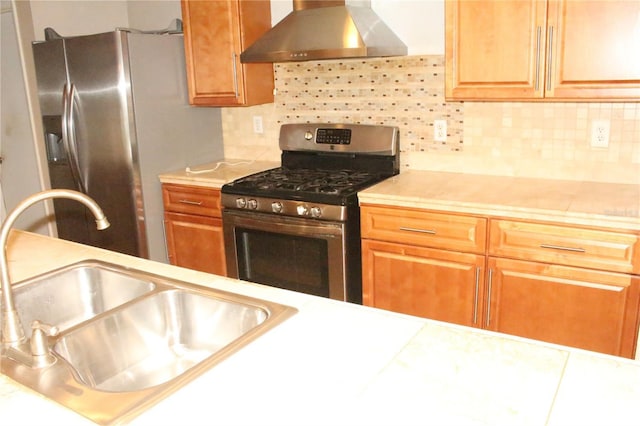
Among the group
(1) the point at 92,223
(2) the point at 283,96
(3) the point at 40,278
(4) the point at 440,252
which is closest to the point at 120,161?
(1) the point at 92,223

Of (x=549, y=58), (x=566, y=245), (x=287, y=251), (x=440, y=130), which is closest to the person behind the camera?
(x=566, y=245)

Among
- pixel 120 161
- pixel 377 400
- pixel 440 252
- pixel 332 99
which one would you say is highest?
pixel 332 99

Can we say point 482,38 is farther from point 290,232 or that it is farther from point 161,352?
point 161,352

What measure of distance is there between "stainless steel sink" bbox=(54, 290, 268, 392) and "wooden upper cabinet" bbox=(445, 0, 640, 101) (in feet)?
5.49

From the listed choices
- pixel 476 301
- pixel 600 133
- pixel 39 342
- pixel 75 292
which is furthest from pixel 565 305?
pixel 39 342

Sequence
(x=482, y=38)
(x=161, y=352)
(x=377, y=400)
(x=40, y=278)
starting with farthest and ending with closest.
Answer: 1. (x=482, y=38)
2. (x=40, y=278)
3. (x=161, y=352)
4. (x=377, y=400)

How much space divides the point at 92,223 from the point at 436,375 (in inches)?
113

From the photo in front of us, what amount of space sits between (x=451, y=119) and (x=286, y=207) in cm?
100

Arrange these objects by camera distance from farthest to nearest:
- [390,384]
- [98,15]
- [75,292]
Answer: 1. [98,15]
2. [75,292]
3. [390,384]

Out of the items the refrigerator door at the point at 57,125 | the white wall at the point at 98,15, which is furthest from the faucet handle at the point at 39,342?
the white wall at the point at 98,15

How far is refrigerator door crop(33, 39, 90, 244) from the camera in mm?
3314

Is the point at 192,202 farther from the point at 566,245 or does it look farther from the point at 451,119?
the point at 566,245

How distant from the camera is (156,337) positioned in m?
1.53

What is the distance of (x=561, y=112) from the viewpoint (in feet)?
8.93
